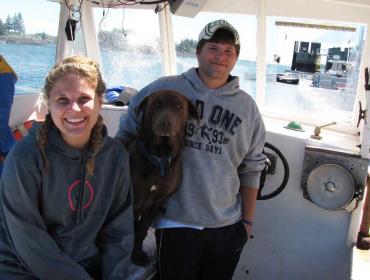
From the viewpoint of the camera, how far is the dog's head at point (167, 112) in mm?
2371

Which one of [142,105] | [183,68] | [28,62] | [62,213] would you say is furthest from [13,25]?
[62,213]

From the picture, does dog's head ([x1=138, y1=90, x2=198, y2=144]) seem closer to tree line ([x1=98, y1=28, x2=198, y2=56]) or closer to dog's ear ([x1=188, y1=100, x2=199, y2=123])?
dog's ear ([x1=188, y1=100, x2=199, y2=123])

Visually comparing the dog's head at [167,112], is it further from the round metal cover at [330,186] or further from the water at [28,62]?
the water at [28,62]

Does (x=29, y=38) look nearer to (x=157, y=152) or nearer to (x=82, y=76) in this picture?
(x=157, y=152)

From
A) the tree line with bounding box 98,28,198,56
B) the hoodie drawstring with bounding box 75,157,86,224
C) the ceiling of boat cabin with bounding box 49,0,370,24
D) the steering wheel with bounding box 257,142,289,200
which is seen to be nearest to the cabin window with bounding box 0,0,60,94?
the tree line with bounding box 98,28,198,56

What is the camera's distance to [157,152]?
248 cm

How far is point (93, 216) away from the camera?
6.43 feet

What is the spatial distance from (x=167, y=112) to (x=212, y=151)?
0.35m

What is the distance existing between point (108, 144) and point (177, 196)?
0.64m

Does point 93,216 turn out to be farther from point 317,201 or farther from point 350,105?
point 350,105

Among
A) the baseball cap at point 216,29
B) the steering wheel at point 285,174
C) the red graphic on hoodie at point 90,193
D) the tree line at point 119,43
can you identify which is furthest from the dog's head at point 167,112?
the tree line at point 119,43

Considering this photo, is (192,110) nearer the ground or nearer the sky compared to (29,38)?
nearer the ground

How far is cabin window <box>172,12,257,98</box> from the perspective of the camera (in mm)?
4367

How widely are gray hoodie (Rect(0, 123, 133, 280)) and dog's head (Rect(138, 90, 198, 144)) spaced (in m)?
0.39
